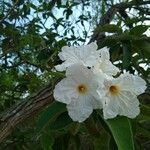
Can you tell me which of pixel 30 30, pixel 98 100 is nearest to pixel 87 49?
pixel 98 100

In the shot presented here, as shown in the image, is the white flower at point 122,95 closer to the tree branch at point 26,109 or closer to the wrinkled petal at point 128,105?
the wrinkled petal at point 128,105

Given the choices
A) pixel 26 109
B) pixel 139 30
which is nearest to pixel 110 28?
pixel 139 30

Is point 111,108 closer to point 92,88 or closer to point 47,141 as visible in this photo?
point 92,88

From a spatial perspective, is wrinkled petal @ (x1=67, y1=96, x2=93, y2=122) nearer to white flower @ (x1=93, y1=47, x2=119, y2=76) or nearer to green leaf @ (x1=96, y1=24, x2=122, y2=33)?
white flower @ (x1=93, y1=47, x2=119, y2=76)

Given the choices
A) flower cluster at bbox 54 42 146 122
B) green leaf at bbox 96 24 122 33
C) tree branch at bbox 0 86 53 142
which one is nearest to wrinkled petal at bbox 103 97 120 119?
flower cluster at bbox 54 42 146 122

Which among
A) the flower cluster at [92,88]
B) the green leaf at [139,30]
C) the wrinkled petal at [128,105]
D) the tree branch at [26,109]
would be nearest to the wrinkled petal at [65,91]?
the flower cluster at [92,88]
